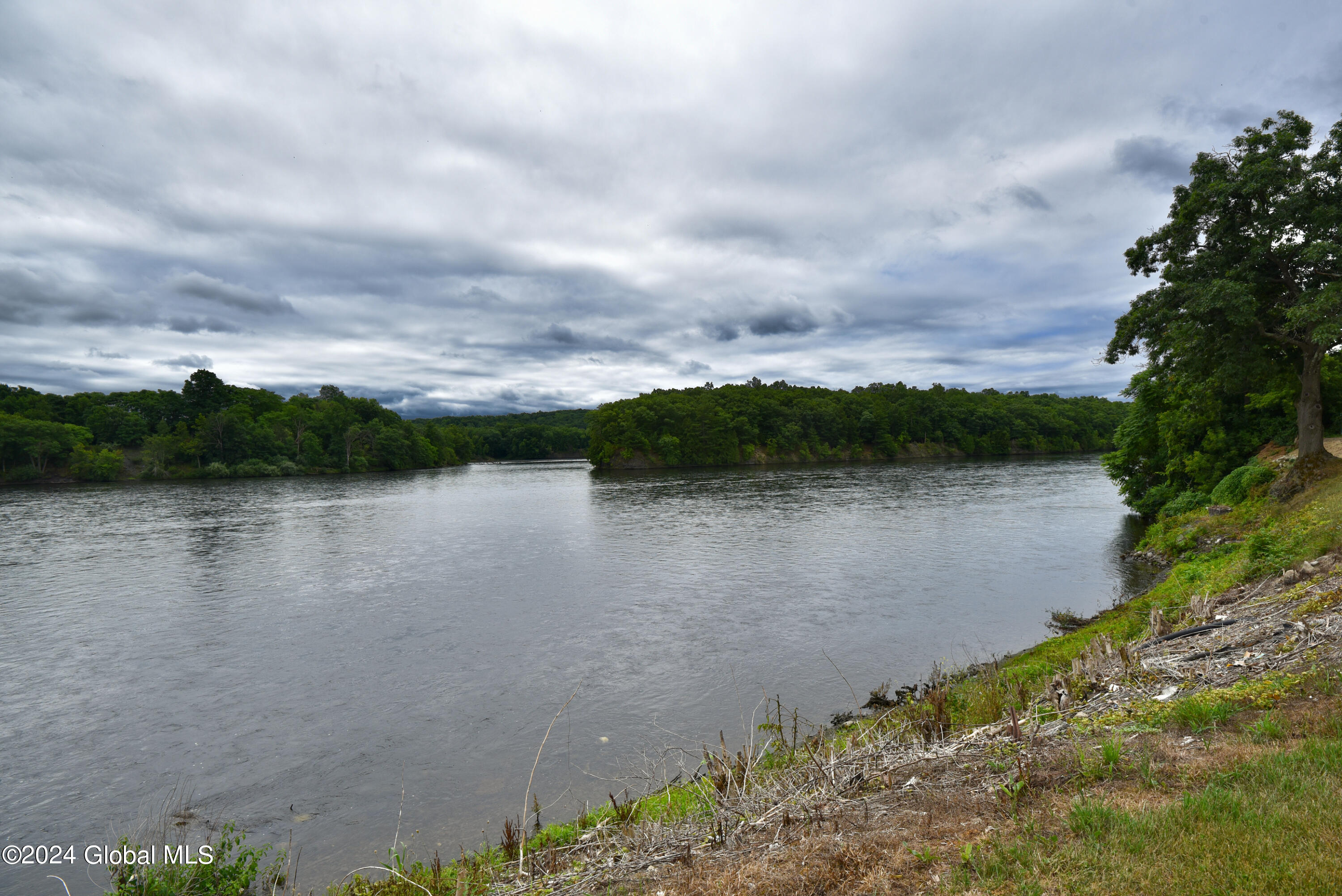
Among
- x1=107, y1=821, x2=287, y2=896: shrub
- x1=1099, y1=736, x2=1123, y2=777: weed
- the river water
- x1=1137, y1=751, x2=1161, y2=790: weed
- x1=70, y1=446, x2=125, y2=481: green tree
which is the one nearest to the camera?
x1=1137, y1=751, x2=1161, y2=790: weed

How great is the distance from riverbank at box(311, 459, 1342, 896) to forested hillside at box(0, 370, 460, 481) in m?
122

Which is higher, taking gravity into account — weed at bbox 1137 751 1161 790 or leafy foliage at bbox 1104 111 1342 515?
leafy foliage at bbox 1104 111 1342 515

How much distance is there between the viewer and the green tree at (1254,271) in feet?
68.9

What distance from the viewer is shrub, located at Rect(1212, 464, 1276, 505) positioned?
2570cm

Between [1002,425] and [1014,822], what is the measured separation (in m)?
169

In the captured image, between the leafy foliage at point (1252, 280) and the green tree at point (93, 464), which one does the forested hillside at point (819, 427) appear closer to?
the green tree at point (93, 464)

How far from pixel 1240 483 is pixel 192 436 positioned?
139 m

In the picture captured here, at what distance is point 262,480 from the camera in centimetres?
9969

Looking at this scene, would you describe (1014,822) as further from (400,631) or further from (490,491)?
(490,491)

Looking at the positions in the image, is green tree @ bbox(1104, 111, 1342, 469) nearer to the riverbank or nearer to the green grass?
the riverbank

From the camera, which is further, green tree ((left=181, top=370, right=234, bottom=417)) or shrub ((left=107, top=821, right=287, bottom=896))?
green tree ((left=181, top=370, right=234, bottom=417))

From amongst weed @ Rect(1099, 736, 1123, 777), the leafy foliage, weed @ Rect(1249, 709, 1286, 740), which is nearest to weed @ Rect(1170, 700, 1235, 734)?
weed @ Rect(1249, 709, 1286, 740)

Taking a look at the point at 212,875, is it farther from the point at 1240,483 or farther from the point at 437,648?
the point at 1240,483

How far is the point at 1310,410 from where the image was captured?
76.2 feet
